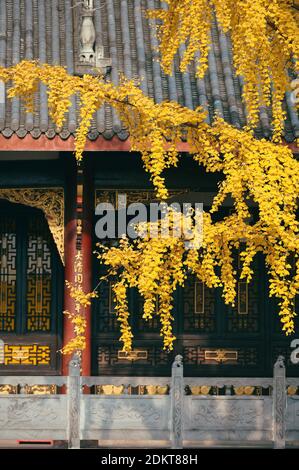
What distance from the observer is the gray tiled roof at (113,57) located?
16.4 metres

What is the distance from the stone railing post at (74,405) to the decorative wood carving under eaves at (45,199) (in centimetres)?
242

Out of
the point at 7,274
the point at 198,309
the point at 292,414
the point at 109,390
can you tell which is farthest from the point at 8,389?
the point at 292,414

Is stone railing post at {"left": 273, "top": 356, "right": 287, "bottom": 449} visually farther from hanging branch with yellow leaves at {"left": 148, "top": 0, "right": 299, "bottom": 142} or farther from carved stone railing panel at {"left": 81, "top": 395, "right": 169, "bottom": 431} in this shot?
hanging branch with yellow leaves at {"left": 148, "top": 0, "right": 299, "bottom": 142}

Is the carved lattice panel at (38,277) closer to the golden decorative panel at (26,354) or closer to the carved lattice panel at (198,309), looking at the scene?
the golden decorative panel at (26,354)

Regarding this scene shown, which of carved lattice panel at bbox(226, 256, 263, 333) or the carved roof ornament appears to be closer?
the carved roof ornament

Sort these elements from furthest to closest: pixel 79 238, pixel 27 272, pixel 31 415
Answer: pixel 27 272 < pixel 79 238 < pixel 31 415

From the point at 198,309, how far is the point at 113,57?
3422mm

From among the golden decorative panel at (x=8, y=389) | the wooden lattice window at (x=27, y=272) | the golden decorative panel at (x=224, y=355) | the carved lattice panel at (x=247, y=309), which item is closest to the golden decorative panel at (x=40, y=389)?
the golden decorative panel at (x=8, y=389)

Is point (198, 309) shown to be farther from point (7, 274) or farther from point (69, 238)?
point (7, 274)

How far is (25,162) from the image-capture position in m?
17.5

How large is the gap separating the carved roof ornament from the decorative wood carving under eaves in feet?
5.27

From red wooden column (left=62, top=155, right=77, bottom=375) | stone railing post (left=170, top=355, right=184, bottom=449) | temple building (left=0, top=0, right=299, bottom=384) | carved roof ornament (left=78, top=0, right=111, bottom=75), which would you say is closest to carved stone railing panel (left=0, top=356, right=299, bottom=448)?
stone railing post (left=170, top=355, right=184, bottom=449)

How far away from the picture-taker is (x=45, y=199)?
1747cm

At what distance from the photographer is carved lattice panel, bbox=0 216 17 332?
18.2m
